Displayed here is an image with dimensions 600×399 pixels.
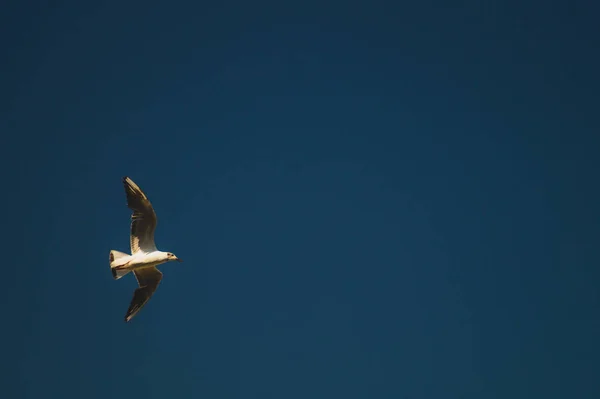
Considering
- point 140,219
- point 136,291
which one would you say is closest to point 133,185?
point 140,219

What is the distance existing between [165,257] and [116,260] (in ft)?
3.61

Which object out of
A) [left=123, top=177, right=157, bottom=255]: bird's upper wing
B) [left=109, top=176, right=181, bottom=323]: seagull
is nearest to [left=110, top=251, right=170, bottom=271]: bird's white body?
[left=109, top=176, right=181, bottom=323]: seagull

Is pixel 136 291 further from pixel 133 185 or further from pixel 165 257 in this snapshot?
pixel 133 185

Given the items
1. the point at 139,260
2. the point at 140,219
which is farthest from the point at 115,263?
the point at 140,219

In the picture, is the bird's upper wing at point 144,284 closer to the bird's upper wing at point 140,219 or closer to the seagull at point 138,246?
the seagull at point 138,246

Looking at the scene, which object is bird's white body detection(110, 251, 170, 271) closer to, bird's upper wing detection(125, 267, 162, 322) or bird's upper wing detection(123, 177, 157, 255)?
bird's upper wing detection(123, 177, 157, 255)

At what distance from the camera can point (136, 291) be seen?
22.7 m

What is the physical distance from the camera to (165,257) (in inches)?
870

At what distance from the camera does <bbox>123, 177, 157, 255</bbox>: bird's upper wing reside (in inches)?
855

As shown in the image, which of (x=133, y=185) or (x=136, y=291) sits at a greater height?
(x=133, y=185)

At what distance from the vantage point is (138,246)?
72.5 ft

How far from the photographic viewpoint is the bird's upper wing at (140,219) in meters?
21.7

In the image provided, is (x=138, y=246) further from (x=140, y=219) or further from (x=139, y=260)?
(x=140, y=219)

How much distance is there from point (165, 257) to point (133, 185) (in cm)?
179
